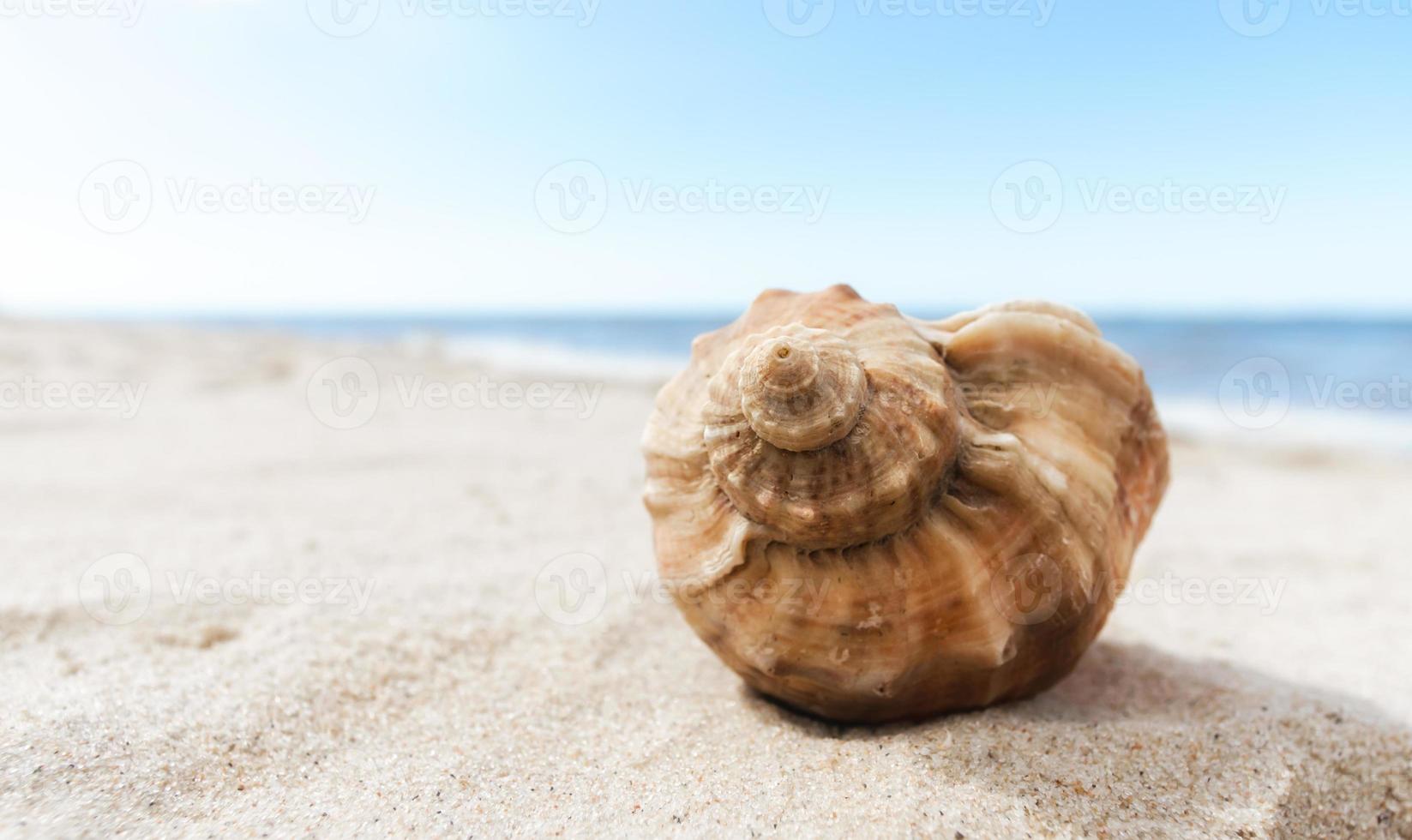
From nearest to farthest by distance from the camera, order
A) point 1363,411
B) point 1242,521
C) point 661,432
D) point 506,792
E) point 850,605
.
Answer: point 506,792, point 850,605, point 661,432, point 1242,521, point 1363,411

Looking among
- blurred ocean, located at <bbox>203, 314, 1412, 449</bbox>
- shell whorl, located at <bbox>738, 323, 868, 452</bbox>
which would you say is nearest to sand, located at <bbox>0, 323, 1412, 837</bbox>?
shell whorl, located at <bbox>738, 323, 868, 452</bbox>

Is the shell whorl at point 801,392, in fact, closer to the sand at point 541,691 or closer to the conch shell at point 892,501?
the conch shell at point 892,501

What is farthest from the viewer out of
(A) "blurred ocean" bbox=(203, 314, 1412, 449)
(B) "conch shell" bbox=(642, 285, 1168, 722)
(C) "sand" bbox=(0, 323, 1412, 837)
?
(A) "blurred ocean" bbox=(203, 314, 1412, 449)

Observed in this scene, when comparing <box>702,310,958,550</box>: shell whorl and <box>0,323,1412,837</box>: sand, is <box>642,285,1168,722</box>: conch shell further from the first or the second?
<box>0,323,1412,837</box>: sand

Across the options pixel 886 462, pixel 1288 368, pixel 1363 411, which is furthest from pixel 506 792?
pixel 1288 368

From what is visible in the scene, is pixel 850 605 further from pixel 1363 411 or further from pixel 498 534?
pixel 1363 411

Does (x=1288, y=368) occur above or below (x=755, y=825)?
below

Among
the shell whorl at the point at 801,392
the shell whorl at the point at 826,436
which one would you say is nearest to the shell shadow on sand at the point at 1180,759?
the shell whorl at the point at 826,436

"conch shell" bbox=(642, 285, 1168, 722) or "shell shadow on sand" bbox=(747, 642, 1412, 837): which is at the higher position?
"conch shell" bbox=(642, 285, 1168, 722)
